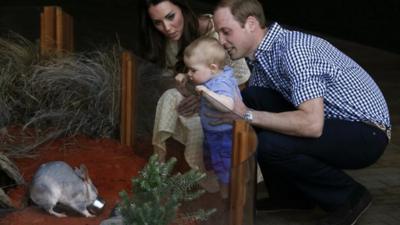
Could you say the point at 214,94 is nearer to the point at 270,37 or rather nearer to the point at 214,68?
the point at 214,68

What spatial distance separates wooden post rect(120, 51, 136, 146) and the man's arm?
40.8 inches

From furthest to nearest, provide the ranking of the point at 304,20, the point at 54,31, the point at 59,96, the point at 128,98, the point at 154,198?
1. the point at 304,20
2. the point at 54,31
3. the point at 59,96
4. the point at 128,98
5. the point at 154,198

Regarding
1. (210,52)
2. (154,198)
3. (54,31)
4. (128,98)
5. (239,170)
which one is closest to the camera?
(154,198)

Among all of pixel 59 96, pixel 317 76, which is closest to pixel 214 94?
pixel 317 76

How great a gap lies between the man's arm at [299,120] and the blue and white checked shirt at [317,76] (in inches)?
1.5

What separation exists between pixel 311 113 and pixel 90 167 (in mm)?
1271

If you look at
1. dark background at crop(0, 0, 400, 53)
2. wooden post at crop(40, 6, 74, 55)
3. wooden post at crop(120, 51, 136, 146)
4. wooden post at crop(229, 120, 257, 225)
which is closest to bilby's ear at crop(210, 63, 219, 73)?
wooden post at crop(229, 120, 257, 225)

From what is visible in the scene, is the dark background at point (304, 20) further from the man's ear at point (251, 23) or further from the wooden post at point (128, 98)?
the man's ear at point (251, 23)

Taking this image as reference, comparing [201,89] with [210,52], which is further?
[210,52]

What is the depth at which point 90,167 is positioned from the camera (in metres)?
4.52

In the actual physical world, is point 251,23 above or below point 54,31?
above

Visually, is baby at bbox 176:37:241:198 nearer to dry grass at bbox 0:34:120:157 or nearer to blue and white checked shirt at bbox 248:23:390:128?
blue and white checked shirt at bbox 248:23:390:128

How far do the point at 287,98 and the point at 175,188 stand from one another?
1330 millimetres

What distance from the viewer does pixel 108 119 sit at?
5.06 meters
